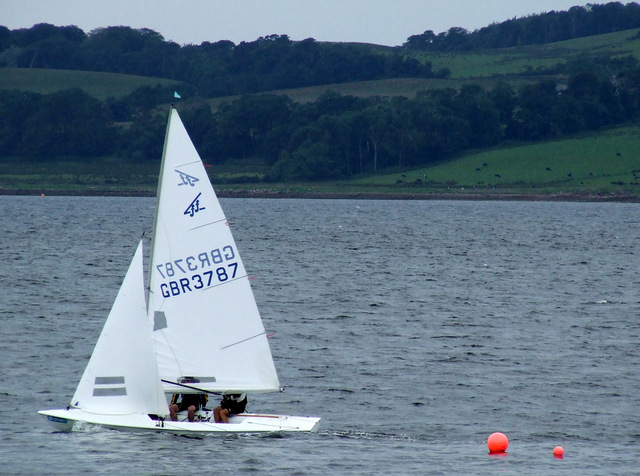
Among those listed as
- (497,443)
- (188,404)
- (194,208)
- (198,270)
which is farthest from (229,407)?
(497,443)

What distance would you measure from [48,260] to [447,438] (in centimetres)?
5220

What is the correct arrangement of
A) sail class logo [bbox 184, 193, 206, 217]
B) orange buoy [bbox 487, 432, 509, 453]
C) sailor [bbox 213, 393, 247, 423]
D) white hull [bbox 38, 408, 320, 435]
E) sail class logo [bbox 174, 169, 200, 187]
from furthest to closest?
1. orange buoy [bbox 487, 432, 509, 453]
2. sailor [bbox 213, 393, 247, 423]
3. white hull [bbox 38, 408, 320, 435]
4. sail class logo [bbox 184, 193, 206, 217]
5. sail class logo [bbox 174, 169, 200, 187]

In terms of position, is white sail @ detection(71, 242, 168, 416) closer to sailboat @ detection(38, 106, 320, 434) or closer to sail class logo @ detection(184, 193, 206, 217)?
sailboat @ detection(38, 106, 320, 434)

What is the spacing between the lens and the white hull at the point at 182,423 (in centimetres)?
2678

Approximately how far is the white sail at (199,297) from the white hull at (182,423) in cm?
90

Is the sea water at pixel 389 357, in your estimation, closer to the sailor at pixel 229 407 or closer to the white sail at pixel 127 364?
the sailor at pixel 229 407

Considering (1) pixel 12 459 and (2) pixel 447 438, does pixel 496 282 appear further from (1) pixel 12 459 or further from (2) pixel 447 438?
(1) pixel 12 459

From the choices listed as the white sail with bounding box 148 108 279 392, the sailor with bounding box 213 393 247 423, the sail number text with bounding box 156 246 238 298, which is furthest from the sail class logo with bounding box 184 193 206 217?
the sailor with bounding box 213 393 247 423

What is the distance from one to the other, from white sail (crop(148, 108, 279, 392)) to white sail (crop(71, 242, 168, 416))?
418mm

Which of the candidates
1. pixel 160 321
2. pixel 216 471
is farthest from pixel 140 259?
pixel 216 471

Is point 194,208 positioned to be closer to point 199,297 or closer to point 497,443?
point 199,297

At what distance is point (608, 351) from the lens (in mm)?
43062

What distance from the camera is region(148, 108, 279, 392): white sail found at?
2653 centimetres

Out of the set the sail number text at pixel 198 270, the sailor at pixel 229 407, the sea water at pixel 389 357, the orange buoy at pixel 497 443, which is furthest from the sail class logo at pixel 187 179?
the orange buoy at pixel 497 443
